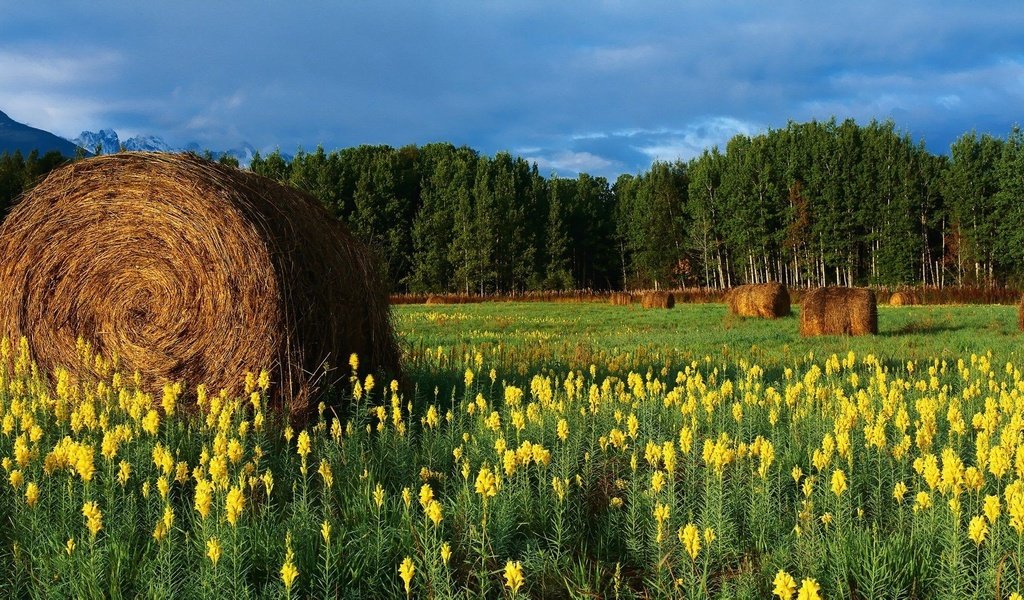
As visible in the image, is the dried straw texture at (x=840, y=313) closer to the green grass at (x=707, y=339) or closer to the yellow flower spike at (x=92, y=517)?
the green grass at (x=707, y=339)

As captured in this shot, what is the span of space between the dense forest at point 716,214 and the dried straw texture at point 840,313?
39.6 metres

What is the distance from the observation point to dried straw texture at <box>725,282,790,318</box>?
2689 cm

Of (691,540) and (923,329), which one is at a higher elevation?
(691,540)

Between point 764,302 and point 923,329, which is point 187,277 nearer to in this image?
point 923,329

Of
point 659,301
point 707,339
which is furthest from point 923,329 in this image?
point 659,301

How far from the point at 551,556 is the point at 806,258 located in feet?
209

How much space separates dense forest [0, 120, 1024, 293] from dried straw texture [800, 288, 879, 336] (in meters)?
39.6

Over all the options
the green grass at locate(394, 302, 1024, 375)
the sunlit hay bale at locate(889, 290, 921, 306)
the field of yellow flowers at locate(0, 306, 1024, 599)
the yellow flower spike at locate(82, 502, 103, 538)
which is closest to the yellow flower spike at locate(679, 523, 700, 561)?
the field of yellow flowers at locate(0, 306, 1024, 599)

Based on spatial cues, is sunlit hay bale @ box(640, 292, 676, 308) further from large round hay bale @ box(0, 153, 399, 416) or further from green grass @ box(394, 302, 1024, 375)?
large round hay bale @ box(0, 153, 399, 416)

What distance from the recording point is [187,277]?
7559 mm

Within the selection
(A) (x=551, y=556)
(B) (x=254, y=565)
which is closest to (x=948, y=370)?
(A) (x=551, y=556)

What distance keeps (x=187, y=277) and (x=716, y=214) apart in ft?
217

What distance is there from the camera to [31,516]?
13.2 ft

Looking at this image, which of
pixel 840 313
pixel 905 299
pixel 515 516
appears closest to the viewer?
pixel 515 516
